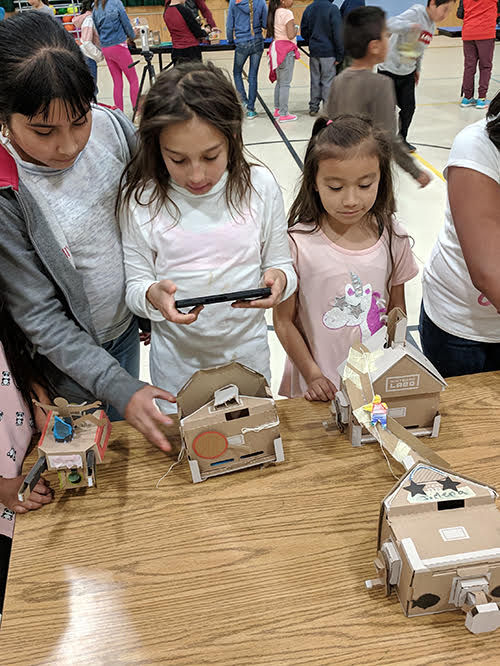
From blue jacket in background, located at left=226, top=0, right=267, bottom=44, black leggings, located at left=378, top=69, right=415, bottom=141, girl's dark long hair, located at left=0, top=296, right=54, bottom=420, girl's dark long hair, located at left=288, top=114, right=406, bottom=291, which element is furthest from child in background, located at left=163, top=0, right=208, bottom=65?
girl's dark long hair, located at left=0, top=296, right=54, bottom=420

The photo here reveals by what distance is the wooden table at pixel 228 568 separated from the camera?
2.58 feet

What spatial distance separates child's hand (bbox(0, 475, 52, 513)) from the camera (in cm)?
100

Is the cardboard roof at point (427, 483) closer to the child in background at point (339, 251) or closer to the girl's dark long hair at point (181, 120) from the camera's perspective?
the child in background at point (339, 251)

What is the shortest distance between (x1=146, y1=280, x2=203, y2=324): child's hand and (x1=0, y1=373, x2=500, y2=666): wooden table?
0.26 metres

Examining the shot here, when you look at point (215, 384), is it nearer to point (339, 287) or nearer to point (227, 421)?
point (227, 421)

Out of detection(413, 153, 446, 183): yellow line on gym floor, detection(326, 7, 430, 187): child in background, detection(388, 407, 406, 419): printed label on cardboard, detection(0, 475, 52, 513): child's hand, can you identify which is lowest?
detection(413, 153, 446, 183): yellow line on gym floor

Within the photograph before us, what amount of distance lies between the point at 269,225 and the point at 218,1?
478 inches

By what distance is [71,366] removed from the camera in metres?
1.06

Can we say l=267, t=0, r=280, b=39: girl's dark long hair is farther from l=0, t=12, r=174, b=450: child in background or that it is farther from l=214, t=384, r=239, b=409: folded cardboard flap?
l=214, t=384, r=239, b=409: folded cardboard flap

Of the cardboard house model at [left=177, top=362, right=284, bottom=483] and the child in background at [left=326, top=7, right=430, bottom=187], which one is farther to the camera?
the child in background at [left=326, top=7, right=430, bottom=187]

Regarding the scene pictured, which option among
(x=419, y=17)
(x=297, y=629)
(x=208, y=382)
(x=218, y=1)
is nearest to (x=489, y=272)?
(x=208, y=382)

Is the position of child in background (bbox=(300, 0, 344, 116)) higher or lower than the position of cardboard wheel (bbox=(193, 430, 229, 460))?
higher

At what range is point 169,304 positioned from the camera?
1.06 m

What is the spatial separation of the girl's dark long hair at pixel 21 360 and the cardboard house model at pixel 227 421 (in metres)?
0.33
